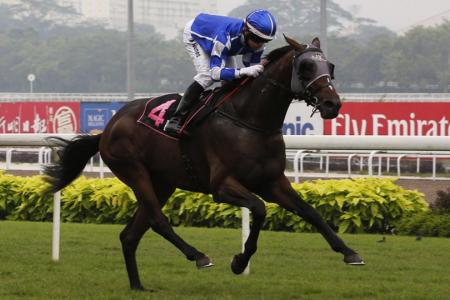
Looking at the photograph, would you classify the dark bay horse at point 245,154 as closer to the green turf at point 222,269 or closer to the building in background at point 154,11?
the green turf at point 222,269

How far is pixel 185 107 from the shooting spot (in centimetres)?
628

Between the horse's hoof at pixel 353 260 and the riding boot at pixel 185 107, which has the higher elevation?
the riding boot at pixel 185 107

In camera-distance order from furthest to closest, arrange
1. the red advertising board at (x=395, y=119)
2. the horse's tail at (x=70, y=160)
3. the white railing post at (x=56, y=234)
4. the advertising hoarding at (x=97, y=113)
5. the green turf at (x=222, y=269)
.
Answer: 1. the advertising hoarding at (x=97, y=113)
2. the red advertising board at (x=395, y=119)
3. the white railing post at (x=56, y=234)
4. the horse's tail at (x=70, y=160)
5. the green turf at (x=222, y=269)

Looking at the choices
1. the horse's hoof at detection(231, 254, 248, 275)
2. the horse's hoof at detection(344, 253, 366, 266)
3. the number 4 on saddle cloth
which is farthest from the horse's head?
the horse's hoof at detection(231, 254, 248, 275)

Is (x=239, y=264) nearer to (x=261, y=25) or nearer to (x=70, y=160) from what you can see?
(x=261, y=25)

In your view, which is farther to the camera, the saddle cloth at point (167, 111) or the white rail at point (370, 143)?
the white rail at point (370, 143)

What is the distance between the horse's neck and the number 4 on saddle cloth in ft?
0.70

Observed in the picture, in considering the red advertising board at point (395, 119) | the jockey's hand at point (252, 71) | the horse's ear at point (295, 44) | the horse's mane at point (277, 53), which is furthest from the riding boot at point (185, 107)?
the red advertising board at point (395, 119)

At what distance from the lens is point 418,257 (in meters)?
7.59

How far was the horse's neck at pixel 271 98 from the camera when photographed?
5906 millimetres

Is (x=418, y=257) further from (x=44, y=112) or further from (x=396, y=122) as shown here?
(x=44, y=112)

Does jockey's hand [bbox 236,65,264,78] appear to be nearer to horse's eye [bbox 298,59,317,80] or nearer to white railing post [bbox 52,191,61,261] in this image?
horse's eye [bbox 298,59,317,80]

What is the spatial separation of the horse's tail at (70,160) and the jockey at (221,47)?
89cm

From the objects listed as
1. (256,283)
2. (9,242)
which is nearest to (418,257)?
(256,283)
